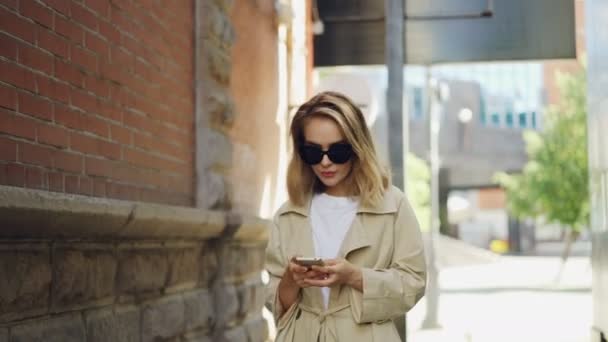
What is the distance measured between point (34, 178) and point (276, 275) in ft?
4.16

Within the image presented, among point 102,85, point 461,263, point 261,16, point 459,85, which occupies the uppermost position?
point 459,85

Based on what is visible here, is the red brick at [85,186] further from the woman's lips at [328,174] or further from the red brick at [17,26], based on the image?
the woman's lips at [328,174]

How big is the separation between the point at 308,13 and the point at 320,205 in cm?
900

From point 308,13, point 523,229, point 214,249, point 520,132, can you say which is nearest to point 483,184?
point 520,132

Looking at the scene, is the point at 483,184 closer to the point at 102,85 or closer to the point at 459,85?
the point at 459,85

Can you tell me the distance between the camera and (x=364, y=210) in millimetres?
4078

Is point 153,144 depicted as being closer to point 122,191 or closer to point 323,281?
point 122,191

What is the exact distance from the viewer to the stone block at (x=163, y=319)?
A: 6297mm

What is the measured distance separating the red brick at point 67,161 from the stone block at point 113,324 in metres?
0.67

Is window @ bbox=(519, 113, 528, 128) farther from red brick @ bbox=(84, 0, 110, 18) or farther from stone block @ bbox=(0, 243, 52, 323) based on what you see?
stone block @ bbox=(0, 243, 52, 323)

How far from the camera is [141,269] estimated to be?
20.5ft

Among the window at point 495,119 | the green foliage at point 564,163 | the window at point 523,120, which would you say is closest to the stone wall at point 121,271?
the green foliage at point 564,163

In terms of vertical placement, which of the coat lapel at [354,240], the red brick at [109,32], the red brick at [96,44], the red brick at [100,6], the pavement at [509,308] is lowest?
the pavement at [509,308]

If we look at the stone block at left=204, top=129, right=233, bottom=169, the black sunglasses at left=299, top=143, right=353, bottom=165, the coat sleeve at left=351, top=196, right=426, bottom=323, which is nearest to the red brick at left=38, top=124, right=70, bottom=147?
the black sunglasses at left=299, top=143, right=353, bottom=165
